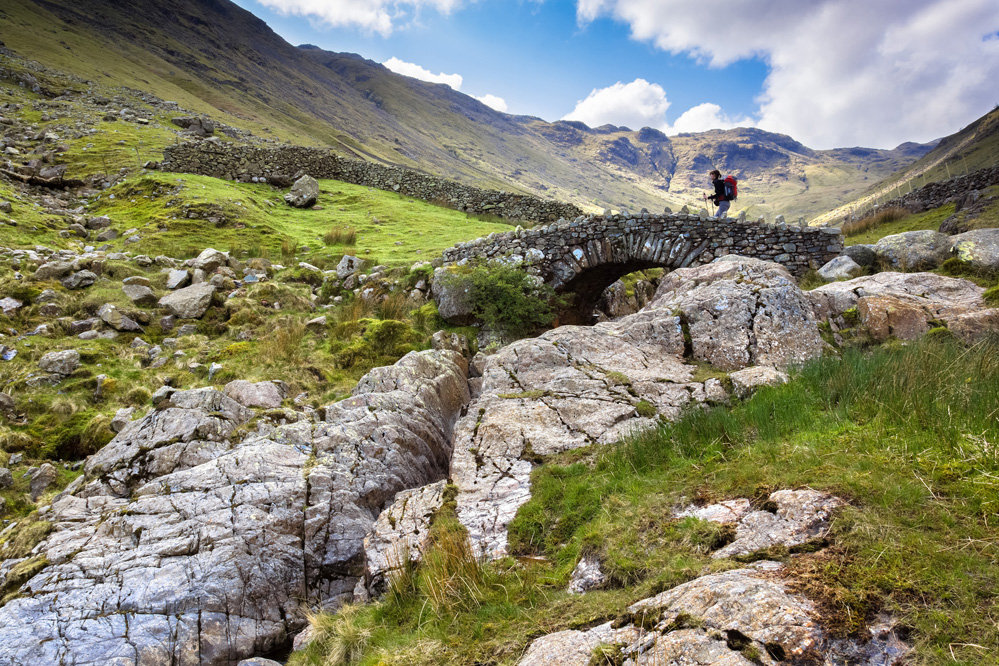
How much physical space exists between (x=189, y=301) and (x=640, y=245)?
12.0 metres

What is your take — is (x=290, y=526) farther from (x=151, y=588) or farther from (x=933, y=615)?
(x=933, y=615)

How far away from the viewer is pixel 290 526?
529cm

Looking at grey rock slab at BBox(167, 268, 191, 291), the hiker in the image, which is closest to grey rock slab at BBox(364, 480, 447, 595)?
grey rock slab at BBox(167, 268, 191, 291)

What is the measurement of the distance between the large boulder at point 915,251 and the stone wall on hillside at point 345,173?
11.8 meters

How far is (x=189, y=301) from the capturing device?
10898mm

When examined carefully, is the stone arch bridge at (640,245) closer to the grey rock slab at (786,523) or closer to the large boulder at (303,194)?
the large boulder at (303,194)

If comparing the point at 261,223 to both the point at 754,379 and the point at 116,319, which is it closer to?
the point at 116,319

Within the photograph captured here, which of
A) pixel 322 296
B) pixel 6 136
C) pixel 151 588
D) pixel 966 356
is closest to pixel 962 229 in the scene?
pixel 966 356

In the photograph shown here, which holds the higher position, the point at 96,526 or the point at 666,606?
the point at 666,606

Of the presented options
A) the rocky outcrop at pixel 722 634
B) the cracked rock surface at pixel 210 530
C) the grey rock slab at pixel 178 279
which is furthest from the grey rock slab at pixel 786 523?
→ the grey rock slab at pixel 178 279

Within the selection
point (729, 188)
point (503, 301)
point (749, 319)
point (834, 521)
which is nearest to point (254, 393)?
point (503, 301)

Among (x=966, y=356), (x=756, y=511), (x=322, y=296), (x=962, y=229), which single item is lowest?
(x=322, y=296)

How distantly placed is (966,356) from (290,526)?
7.42m

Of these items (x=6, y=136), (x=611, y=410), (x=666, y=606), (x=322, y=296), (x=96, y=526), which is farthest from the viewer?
(x=6, y=136)
